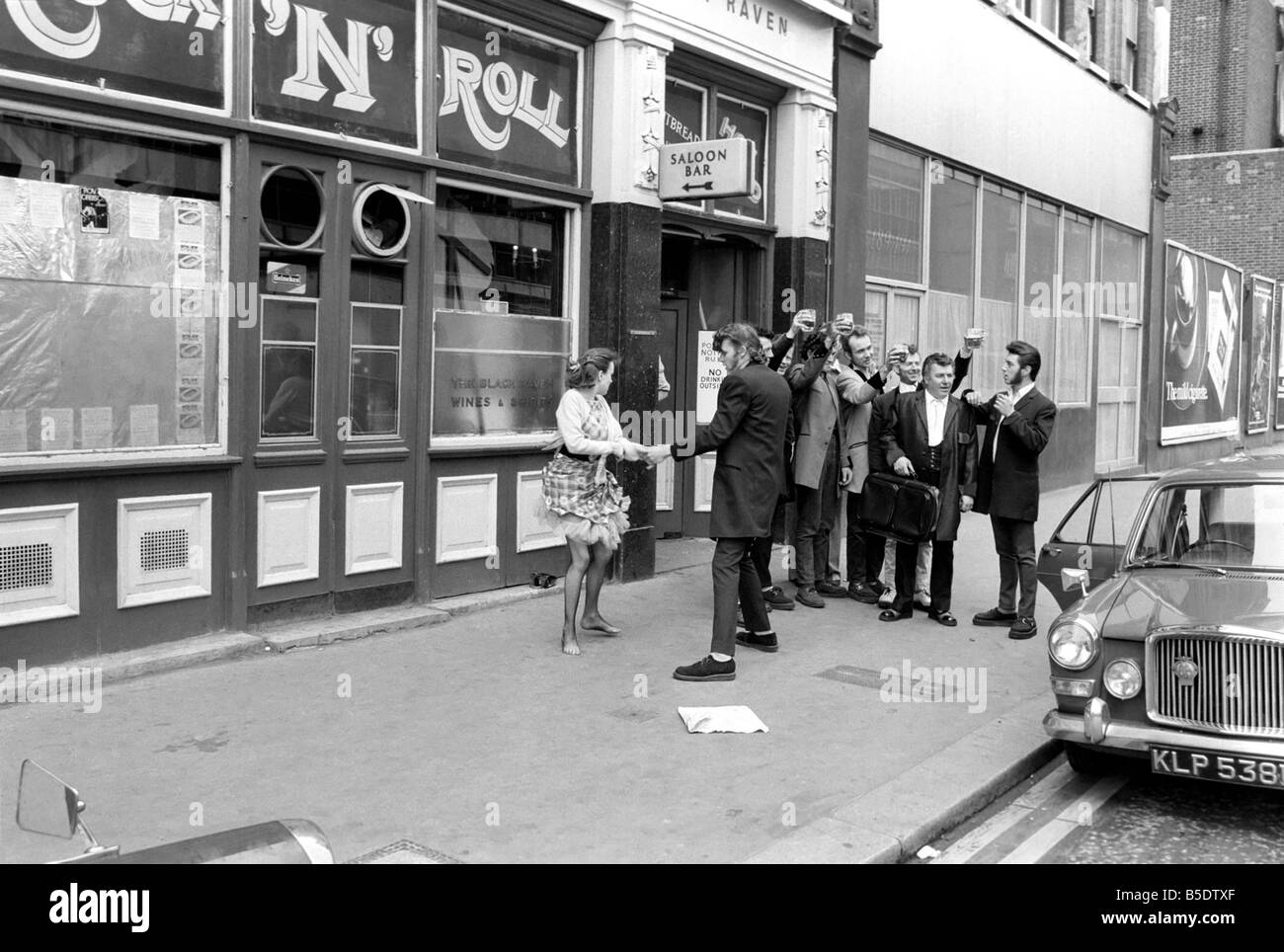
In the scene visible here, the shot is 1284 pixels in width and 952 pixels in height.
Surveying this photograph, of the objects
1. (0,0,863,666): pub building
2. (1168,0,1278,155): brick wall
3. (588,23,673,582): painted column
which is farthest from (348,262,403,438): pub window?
(1168,0,1278,155): brick wall

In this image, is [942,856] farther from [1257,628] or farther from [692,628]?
[692,628]

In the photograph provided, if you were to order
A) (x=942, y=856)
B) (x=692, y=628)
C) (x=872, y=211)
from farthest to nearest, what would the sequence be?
1. (x=872, y=211)
2. (x=692, y=628)
3. (x=942, y=856)

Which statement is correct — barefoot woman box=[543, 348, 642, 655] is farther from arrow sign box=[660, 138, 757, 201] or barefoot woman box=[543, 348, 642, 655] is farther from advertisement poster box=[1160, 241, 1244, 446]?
advertisement poster box=[1160, 241, 1244, 446]

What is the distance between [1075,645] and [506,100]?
19.4 feet

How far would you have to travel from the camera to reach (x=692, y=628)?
868 centimetres

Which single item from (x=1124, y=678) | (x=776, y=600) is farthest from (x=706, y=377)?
(x=1124, y=678)

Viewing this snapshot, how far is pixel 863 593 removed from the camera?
9.78 meters

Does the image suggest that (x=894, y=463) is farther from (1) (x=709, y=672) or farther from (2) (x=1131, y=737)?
(2) (x=1131, y=737)

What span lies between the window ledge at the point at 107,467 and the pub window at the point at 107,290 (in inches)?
4.9

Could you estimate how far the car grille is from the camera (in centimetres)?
503

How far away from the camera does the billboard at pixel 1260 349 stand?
96.1 feet

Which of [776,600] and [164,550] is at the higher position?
[164,550]
